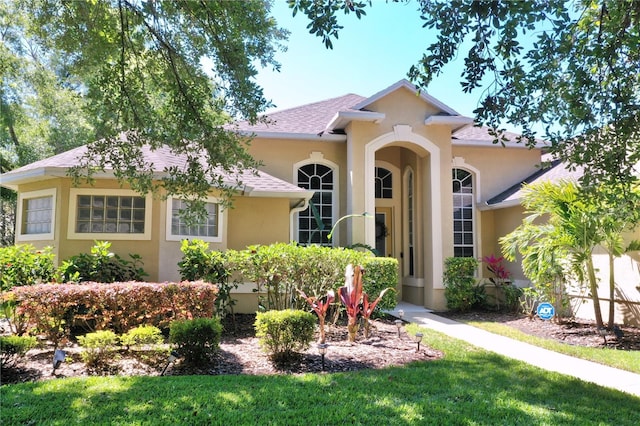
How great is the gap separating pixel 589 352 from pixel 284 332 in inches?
211

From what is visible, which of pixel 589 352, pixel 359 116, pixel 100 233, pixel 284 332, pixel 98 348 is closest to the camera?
pixel 98 348

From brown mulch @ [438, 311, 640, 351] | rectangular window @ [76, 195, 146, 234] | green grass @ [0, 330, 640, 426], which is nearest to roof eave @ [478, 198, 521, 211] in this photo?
brown mulch @ [438, 311, 640, 351]

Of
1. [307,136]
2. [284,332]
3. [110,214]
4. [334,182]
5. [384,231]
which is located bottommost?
[284,332]

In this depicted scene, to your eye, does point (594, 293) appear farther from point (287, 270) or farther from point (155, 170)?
point (155, 170)

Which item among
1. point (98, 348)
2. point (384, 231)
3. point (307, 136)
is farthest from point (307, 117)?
point (98, 348)

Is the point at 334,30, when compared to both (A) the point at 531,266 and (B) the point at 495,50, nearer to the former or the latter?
(B) the point at 495,50

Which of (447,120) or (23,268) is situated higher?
(447,120)

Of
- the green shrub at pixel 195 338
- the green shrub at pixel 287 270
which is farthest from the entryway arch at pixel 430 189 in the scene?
the green shrub at pixel 195 338

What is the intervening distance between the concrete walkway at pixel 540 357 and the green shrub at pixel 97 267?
21.6 feet

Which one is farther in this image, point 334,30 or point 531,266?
point 531,266

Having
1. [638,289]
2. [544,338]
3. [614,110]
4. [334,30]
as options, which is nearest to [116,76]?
[334,30]

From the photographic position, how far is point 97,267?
902cm

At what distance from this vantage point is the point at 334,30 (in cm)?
462

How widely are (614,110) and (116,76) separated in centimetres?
679
